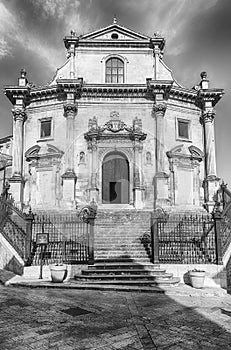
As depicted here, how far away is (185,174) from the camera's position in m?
21.6

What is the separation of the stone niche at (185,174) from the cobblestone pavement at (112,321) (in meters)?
12.2

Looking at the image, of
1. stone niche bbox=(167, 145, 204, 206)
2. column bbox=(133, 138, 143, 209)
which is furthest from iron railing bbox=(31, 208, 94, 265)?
stone niche bbox=(167, 145, 204, 206)

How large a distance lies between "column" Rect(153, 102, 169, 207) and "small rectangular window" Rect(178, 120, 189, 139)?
177 cm

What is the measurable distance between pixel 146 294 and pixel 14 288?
160 inches

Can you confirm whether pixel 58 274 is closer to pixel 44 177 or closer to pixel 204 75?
pixel 44 177

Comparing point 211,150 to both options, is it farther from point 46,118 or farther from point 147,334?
point 147,334

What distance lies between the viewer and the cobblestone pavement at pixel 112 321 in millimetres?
5188

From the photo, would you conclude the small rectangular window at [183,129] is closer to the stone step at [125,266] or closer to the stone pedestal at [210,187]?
the stone pedestal at [210,187]

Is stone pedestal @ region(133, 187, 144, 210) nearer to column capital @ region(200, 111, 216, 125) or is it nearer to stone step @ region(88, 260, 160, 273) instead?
column capital @ region(200, 111, 216, 125)

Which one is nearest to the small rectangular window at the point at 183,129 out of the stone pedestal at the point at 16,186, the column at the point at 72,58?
the column at the point at 72,58

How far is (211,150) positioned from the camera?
22.0 meters

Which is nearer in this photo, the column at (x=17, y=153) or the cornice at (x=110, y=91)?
the column at (x=17, y=153)

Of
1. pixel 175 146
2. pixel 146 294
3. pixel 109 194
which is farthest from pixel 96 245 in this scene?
pixel 175 146

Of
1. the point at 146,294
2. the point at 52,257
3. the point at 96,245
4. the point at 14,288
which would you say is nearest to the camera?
the point at 146,294
